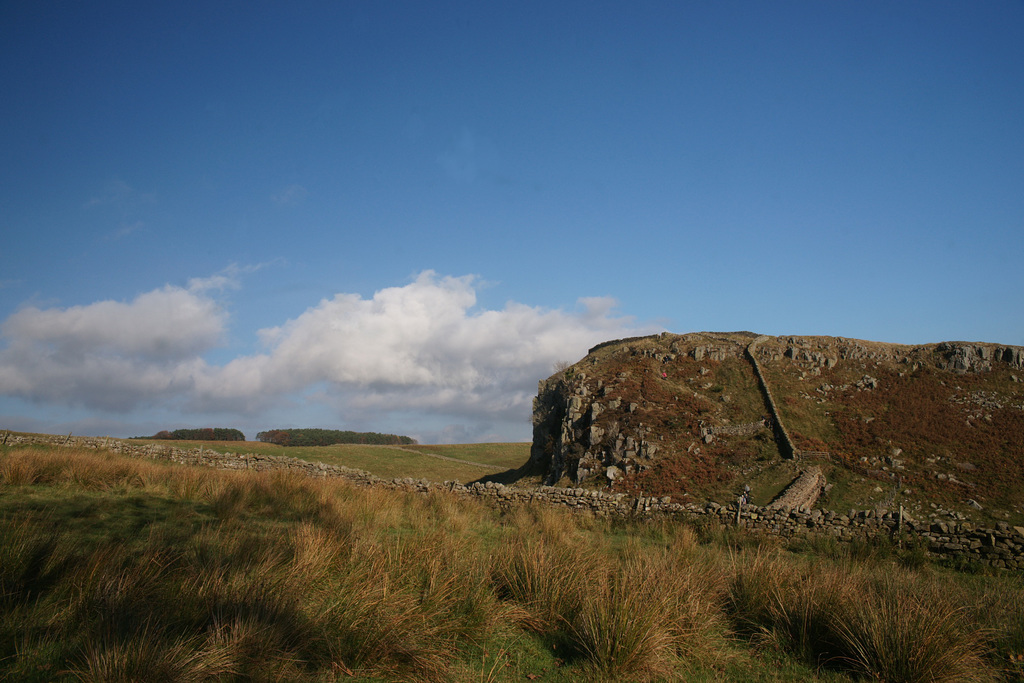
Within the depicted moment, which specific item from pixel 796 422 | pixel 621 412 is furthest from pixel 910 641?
pixel 796 422

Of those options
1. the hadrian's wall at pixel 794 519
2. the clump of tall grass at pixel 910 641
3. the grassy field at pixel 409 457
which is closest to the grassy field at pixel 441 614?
the clump of tall grass at pixel 910 641

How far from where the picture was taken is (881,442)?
28062 millimetres

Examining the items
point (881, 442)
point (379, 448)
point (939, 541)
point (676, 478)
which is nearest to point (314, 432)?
point (379, 448)

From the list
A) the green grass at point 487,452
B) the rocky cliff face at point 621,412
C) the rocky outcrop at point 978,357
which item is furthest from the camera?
the green grass at point 487,452

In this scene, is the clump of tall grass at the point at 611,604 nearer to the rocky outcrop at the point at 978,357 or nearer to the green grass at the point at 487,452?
the rocky outcrop at the point at 978,357

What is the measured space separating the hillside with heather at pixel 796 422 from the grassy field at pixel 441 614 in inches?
682

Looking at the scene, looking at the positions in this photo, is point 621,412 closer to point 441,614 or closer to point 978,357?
point 441,614

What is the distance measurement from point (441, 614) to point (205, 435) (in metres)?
64.8

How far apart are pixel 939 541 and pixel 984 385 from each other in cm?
3026

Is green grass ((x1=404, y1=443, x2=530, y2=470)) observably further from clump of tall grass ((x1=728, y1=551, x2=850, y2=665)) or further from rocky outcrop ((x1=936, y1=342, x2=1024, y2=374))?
clump of tall grass ((x1=728, y1=551, x2=850, y2=665))

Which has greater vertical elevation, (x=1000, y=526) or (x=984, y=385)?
(x=984, y=385)

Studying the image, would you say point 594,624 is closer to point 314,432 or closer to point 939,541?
point 939,541

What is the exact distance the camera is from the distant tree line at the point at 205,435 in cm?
5226

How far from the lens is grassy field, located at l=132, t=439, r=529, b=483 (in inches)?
1558
